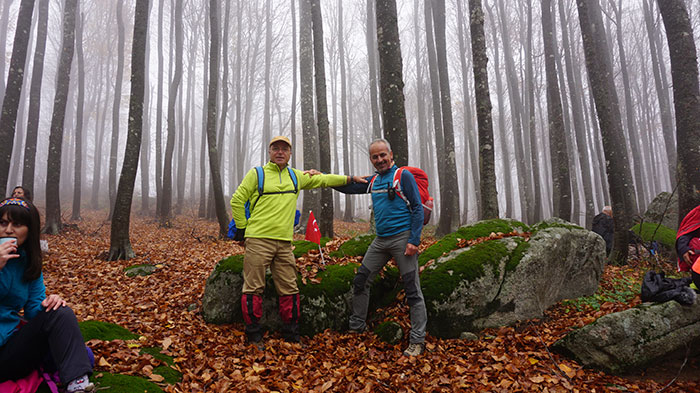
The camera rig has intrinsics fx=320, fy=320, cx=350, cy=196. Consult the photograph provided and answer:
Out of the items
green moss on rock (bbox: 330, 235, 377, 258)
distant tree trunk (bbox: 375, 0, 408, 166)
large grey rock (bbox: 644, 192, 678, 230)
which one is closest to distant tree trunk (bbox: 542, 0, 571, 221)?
large grey rock (bbox: 644, 192, 678, 230)

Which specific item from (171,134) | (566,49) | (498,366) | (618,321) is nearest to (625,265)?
(618,321)

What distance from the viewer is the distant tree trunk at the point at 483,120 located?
8.05 m

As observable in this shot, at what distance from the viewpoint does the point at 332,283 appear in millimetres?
4934

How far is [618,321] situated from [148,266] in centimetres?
849

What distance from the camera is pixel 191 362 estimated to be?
3.71 metres

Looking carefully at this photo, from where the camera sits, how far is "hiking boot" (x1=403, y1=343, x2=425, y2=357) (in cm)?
403

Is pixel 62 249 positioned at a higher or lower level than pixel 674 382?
higher

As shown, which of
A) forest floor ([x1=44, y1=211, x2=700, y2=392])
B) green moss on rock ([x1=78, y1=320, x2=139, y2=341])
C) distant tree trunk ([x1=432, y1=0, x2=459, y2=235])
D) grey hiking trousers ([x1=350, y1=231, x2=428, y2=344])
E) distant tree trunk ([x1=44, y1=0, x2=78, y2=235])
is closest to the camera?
forest floor ([x1=44, y1=211, x2=700, y2=392])

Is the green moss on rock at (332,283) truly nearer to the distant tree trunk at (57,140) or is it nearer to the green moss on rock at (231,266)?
the green moss on rock at (231,266)

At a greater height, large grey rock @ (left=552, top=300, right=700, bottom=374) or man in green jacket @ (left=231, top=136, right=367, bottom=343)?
man in green jacket @ (left=231, top=136, right=367, bottom=343)

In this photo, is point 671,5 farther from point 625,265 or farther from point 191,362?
point 191,362

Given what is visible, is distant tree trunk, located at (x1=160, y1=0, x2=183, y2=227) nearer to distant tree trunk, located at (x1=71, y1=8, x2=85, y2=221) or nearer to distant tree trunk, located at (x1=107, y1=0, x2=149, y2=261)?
distant tree trunk, located at (x1=71, y1=8, x2=85, y2=221)

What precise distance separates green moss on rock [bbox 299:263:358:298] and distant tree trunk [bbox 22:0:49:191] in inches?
435

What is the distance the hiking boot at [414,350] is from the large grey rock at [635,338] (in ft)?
5.81
